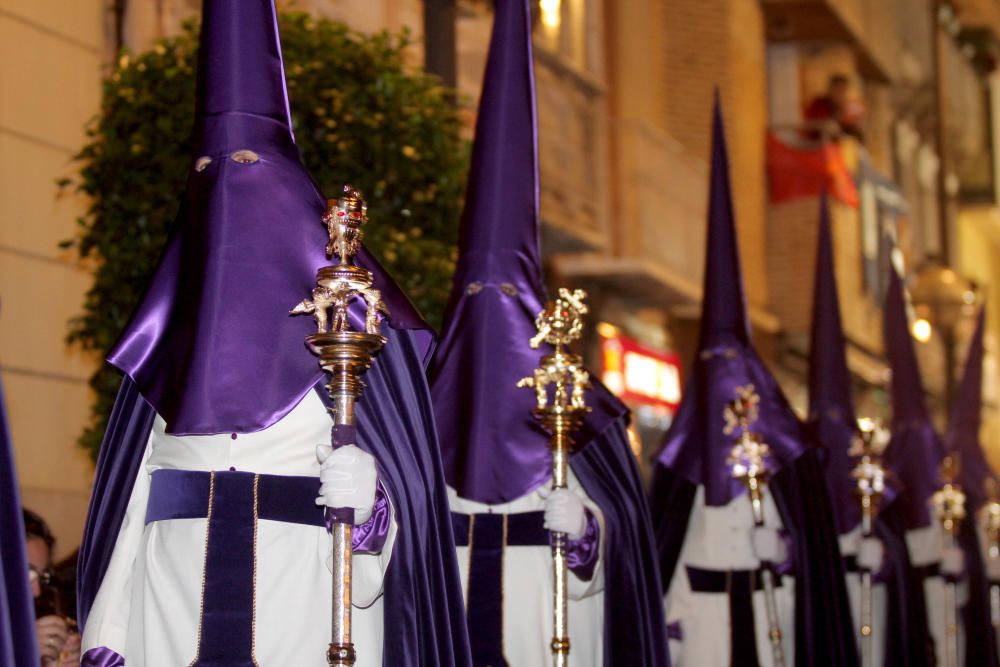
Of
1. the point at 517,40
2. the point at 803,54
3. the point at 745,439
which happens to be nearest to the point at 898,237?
the point at 803,54

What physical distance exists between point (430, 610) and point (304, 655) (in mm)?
469

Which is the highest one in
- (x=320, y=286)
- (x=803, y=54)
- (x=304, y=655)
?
(x=803, y=54)

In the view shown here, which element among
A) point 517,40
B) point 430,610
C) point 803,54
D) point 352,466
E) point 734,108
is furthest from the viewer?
point 803,54

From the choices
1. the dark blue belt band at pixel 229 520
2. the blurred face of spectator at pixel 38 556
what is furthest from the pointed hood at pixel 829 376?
the dark blue belt band at pixel 229 520

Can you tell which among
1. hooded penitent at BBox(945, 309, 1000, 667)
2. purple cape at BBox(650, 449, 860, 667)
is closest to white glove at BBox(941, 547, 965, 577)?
hooded penitent at BBox(945, 309, 1000, 667)

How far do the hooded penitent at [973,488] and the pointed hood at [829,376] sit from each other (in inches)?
112

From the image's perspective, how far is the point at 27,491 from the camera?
943 centimetres

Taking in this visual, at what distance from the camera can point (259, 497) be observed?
5484mm

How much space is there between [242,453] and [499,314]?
6.72ft

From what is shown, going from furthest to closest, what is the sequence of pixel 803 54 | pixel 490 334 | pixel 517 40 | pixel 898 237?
pixel 898 237, pixel 803 54, pixel 517 40, pixel 490 334

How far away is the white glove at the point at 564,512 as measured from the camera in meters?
6.88

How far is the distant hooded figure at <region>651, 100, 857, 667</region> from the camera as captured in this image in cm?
966

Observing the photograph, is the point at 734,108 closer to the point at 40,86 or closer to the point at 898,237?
the point at 898,237

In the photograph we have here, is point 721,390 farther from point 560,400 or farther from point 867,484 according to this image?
point 560,400
